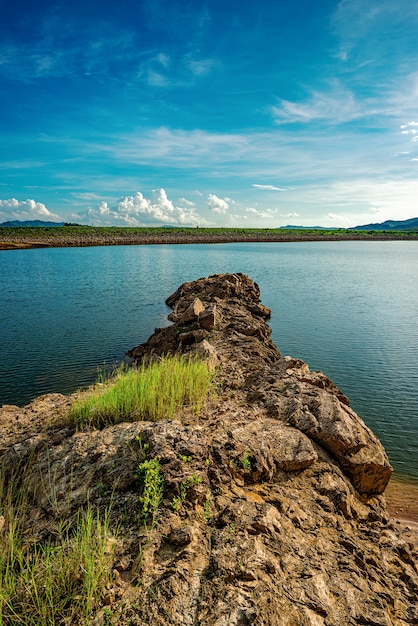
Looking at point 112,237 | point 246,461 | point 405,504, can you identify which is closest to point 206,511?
point 246,461

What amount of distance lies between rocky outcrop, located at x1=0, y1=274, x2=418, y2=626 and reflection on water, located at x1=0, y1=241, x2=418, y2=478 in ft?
12.8

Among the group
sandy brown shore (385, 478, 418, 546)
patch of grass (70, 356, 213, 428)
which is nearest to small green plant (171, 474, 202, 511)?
patch of grass (70, 356, 213, 428)

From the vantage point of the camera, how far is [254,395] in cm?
855

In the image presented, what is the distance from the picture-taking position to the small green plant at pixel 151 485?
4.75m

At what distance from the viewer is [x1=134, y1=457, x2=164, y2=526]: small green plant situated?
475cm

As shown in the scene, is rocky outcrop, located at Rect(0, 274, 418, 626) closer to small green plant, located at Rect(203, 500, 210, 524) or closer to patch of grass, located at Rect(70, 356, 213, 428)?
small green plant, located at Rect(203, 500, 210, 524)

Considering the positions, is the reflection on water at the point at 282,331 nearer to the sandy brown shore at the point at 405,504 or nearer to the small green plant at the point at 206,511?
the sandy brown shore at the point at 405,504

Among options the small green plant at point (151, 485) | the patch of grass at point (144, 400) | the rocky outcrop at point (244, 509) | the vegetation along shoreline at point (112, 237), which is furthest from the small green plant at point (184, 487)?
the vegetation along shoreline at point (112, 237)

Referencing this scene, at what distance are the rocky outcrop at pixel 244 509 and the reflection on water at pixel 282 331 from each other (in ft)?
12.8

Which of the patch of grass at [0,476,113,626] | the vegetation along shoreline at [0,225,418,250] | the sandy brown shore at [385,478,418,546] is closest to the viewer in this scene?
the patch of grass at [0,476,113,626]

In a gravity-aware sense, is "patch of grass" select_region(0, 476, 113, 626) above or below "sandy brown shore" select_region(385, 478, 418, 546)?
above

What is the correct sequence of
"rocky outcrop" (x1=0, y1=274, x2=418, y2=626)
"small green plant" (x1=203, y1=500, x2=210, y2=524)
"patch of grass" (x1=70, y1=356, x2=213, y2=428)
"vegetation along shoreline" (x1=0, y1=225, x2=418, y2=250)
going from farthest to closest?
"vegetation along shoreline" (x1=0, y1=225, x2=418, y2=250) < "patch of grass" (x1=70, y1=356, x2=213, y2=428) < "small green plant" (x1=203, y1=500, x2=210, y2=524) < "rocky outcrop" (x1=0, y1=274, x2=418, y2=626)

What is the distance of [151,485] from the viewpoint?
194 inches

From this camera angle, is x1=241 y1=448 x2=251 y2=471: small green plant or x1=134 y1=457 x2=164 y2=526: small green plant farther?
x1=241 y1=448 x2=251 y2=471: small green plant
